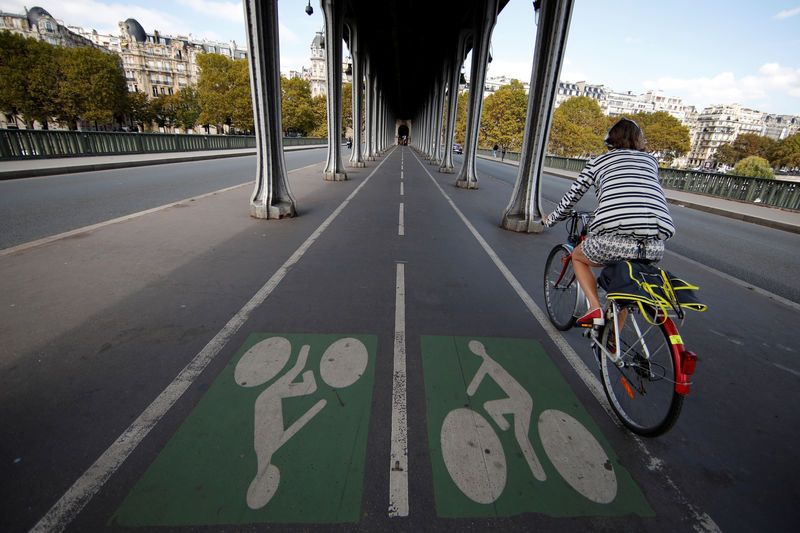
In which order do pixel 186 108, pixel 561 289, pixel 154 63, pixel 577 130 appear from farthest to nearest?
pixel 154 63 < pixel 186 108 < pixel 577 130 < pixel 561 289

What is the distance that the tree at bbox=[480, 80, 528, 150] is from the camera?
65.3 m

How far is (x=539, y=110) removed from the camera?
8.88 meters

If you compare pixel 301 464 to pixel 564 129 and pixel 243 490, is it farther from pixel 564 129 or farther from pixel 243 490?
pixel 564 129

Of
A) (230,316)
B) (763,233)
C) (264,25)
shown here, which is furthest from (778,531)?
(763,233)

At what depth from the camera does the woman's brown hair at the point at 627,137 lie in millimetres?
3188

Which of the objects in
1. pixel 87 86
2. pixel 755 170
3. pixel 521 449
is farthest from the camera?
pixel 87 86

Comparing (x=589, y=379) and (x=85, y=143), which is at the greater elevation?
(x=85, y=143)

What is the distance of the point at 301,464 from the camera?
2.36m

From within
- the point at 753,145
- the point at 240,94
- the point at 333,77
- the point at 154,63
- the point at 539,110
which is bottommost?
the point at 539,110

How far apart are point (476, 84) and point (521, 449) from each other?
1706 centimetres

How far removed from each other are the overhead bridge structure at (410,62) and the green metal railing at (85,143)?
13654mm

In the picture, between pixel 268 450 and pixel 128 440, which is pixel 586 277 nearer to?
pixel 268 450

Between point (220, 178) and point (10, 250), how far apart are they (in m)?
11.4

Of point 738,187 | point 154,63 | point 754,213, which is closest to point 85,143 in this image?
point 754,213
